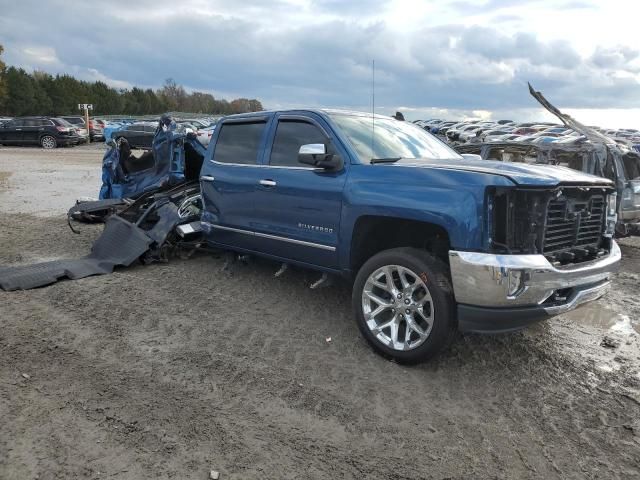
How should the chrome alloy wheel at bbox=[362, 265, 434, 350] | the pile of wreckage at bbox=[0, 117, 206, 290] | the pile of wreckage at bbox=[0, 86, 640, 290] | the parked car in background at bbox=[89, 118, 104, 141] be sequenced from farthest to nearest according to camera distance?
the parked car in background at bbox=[89, 118, 104, 141] → the pile of wreckage at bbox=[0, 86, 640, 290] → the pile of wreckage at bbox=[0, 117, 206, 290] → the chrome alloy wheel at bbox=[362, 265, 434, 350]

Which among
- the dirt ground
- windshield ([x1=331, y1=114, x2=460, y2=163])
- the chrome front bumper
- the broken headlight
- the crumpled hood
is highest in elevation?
windshield ([x1=331, y1=114, x2=460, y2=163])

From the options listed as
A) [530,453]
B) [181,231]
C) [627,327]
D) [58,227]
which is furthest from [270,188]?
[58,227]

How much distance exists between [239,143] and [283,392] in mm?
3108

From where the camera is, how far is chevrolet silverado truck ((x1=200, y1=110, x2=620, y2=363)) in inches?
140

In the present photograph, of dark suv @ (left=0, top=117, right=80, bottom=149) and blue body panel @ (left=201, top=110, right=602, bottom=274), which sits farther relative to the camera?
dark suv @ (left=0, top=117, right=80, bottom=149)

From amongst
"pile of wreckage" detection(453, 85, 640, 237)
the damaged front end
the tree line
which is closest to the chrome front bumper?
the damaged front end

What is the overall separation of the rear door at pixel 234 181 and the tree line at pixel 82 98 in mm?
51580

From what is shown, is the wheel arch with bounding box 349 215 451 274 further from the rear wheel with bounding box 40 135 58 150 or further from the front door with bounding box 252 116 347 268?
the rear wheel with bounding box 40 135 58 150

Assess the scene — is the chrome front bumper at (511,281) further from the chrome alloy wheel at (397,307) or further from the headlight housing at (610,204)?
the headlight housing at (610,204)

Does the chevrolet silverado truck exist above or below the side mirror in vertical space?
below

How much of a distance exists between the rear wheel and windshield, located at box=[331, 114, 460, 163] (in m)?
29.8

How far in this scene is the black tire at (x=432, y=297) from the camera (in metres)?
3.71

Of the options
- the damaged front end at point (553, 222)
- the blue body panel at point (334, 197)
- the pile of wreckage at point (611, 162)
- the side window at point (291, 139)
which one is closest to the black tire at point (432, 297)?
the blue body panel at point (334, 197)

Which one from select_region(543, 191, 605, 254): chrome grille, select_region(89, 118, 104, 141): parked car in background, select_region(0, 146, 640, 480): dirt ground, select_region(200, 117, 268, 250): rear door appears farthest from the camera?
select_region(89, 118, 104, 141): parked car in background
